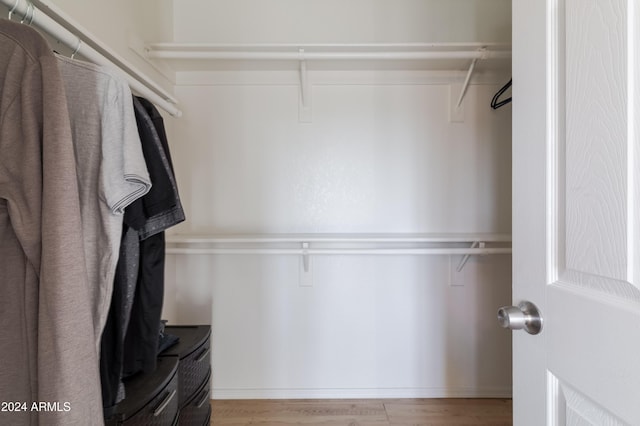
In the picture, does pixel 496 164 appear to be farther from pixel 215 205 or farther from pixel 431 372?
pixel 215 205

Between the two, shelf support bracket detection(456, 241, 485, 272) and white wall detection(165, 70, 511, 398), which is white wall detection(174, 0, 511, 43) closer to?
white wall detection(165, 70, 511, 398)

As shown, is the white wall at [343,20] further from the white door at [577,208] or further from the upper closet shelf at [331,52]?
the white door at [577,208]

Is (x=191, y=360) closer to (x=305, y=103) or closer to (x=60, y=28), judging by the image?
(x=60, y=28)

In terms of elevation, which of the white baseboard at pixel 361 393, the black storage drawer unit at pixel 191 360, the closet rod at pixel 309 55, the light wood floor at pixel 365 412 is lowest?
the light wood floor at pixel 365 412

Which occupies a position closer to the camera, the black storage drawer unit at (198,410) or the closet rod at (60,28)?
the closet rod at (60,28)

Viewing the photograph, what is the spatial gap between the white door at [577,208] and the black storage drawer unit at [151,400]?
92cm

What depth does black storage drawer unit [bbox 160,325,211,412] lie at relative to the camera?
3.65 ft

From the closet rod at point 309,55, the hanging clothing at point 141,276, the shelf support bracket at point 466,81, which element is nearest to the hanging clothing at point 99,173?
the hanging clothing at point 141,276

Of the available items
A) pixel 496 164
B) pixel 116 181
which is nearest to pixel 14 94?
pixel 116 181

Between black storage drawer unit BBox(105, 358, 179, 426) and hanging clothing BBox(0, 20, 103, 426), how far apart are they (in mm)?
220

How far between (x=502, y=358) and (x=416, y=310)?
1.89ft

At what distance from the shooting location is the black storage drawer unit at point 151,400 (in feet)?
2.52

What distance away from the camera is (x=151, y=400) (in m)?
0.84

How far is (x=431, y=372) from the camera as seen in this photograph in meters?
1.72
